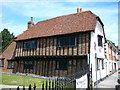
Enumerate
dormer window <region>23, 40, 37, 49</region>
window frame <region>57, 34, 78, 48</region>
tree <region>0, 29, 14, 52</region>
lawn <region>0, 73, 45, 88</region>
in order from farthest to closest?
tree <region>0, 29, 14, 52</region> < dormer window <region>23, 40, 37, 49</region> < window frame <region>57, 34, 78, 48</region> < lawn <region>0, 73, 45, 88</region>

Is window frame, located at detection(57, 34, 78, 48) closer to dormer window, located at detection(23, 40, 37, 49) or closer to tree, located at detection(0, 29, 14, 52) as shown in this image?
dormer window, located at detection(23, 40, 37, 49)

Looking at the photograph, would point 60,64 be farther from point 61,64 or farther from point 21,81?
point 21,81

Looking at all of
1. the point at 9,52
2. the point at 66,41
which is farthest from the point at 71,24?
the point at 9,52

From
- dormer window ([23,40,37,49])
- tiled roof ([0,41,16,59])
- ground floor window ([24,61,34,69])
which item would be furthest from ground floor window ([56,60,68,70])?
tiled roof ([0,41,16,59])

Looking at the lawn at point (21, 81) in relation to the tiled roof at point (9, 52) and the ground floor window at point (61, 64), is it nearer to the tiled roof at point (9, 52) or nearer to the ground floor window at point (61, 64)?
the ground floor window at point (61, 64)

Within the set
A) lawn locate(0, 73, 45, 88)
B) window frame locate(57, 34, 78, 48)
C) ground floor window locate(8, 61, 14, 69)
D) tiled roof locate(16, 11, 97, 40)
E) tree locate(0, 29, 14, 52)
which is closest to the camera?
lawn locate(0, 73, 45, 88)

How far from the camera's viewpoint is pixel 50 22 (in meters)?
21.7

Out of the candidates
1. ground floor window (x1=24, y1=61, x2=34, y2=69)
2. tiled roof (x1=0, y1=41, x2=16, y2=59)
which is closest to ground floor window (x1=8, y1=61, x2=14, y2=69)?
tiled roof (x1=0, y1=41, x2=16, y2=59)

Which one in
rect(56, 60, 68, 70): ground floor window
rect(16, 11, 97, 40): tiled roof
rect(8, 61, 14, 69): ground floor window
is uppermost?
rect(16, 11, 97, 40): tiled roof

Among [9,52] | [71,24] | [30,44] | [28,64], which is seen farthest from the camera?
[9,52]

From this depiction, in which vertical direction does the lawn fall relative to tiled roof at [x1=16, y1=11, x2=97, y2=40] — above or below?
below

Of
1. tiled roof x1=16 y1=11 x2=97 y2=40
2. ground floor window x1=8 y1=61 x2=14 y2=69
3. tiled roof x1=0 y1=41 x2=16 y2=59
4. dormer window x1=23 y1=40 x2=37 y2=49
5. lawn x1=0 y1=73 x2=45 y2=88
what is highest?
tiled roof x1=16 y1=11 x2=97 y2=40

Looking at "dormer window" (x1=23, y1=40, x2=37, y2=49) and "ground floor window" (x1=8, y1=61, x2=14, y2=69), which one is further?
"ground floor window" (x1=8, y1=61, x2=14, y2=69)

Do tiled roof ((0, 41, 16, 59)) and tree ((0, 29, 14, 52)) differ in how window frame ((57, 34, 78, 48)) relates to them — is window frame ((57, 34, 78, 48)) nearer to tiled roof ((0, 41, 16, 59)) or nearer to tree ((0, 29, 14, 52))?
tiled roof ((0, 41, 16, 59))
